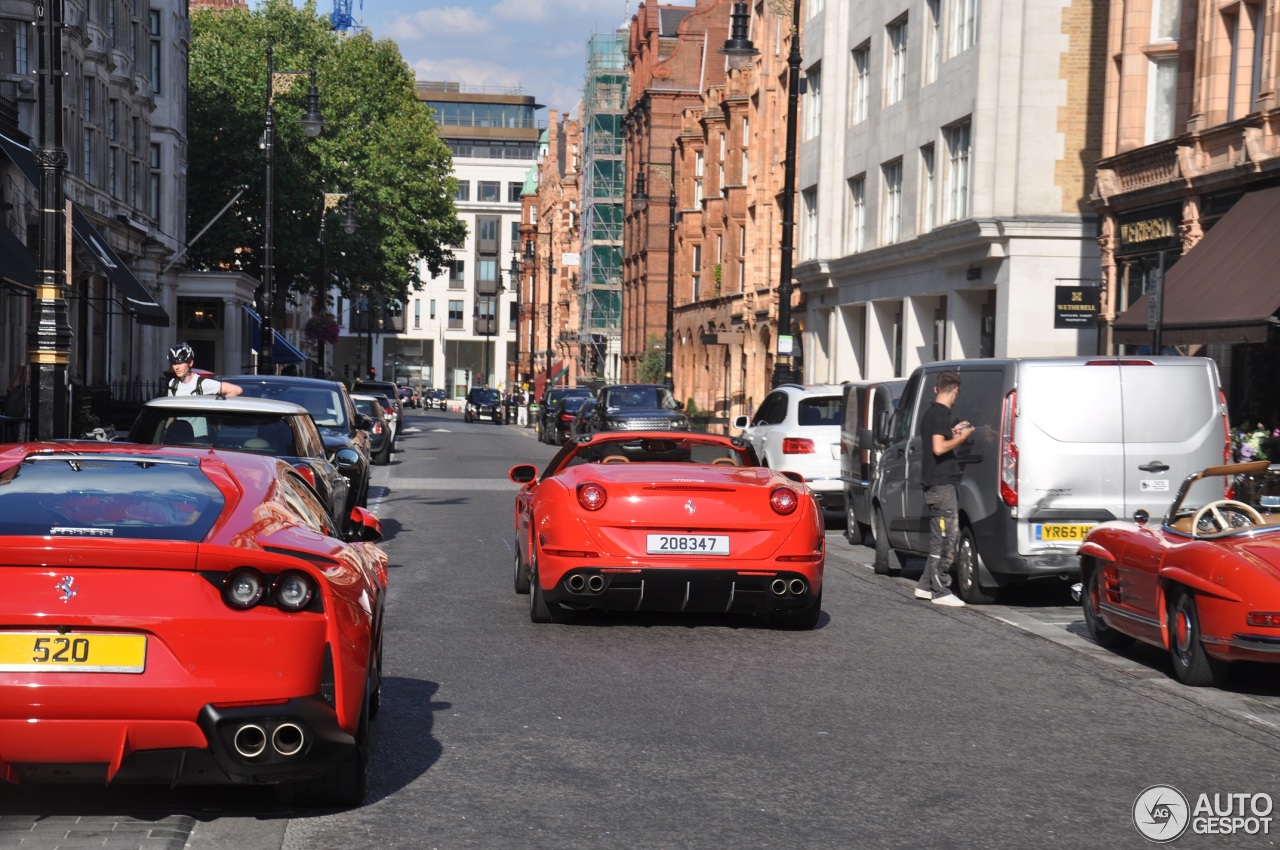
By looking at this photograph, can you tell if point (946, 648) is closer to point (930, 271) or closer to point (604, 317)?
point (930, 271)

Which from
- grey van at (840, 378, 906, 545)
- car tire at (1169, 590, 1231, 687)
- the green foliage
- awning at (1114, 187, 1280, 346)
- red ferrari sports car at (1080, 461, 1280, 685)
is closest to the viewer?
red ferrari sports car at (1080, 461, 1280, 685)

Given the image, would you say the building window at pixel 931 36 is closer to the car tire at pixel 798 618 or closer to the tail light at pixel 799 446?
the tail light at pixel 799 446

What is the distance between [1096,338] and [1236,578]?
2402 centimetres

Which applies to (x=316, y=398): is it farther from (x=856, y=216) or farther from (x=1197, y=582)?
(x=856, y=216)

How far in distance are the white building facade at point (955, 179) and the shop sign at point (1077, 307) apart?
3cm

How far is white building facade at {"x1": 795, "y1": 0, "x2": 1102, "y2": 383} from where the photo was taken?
105 ft

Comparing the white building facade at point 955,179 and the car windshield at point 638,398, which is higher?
the white building facade at point 955,179

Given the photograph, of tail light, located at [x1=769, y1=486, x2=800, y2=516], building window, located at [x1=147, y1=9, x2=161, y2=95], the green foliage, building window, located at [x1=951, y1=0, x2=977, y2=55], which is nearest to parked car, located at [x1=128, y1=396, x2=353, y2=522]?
tail light, located at [x1=769, y1=486, x2=800, y2=516]

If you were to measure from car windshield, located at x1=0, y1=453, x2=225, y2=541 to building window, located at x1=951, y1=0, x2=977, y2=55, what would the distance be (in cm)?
2947

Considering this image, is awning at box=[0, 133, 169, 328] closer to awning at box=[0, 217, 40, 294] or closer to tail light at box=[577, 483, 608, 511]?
awning at box=[0, 217, 40, 294]

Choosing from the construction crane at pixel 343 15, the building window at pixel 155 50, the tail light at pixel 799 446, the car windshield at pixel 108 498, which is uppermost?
the construction crane at pixel 343 15

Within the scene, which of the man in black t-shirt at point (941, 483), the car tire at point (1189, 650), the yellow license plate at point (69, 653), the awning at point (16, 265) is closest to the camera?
the yellow license plate at point (69, 653)

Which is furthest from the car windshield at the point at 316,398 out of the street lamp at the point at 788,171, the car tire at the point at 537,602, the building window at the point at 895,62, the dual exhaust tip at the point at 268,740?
the building window at the point at 895,62

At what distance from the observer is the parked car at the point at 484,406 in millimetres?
88375
